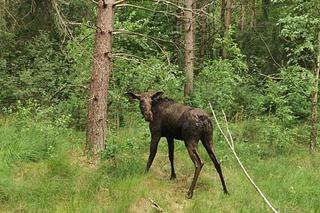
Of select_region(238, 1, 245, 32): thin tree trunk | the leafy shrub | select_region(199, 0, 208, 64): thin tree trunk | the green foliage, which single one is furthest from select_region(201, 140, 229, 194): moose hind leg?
select_region(238, 1, 245, 32): thin tree trunk

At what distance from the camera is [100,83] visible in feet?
32.4

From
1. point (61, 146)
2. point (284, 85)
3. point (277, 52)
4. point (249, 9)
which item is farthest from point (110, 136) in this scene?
point (249, 9)

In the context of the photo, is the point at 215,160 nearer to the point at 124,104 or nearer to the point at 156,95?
the point at 156,95

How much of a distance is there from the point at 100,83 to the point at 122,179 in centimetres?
229

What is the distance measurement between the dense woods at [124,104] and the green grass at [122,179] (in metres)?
0.03

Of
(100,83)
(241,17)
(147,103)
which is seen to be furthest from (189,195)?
(241,17)

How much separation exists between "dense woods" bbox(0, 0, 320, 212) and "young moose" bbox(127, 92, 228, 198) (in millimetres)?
661

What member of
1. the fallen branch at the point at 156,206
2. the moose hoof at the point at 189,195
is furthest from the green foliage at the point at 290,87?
the fallen branch at the point at 156,206

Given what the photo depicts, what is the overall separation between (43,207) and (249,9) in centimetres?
1858

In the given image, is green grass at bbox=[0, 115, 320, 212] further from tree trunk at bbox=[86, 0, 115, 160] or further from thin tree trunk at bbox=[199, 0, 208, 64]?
thin tree trunk at bbox=[199, 0, 208, 64]

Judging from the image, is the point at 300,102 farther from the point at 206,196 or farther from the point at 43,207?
the point at 43,207

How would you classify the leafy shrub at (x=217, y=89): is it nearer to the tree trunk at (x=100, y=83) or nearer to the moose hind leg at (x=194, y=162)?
the tree trunk at (x=100, y=83)

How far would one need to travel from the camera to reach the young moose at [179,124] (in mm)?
8766

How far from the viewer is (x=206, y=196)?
8.65 m
